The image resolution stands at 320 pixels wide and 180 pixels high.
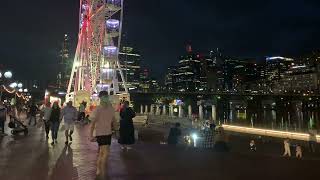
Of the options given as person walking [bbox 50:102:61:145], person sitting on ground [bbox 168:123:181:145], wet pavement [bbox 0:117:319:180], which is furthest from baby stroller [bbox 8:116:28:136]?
person sitting on ground [bbox 168:123:181:145]

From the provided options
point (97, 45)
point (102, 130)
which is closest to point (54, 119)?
point (102, 130)

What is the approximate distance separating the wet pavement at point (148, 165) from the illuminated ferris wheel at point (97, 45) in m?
47.7

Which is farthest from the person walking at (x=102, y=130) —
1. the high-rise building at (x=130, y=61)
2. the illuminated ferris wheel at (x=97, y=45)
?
the high-rise building at (x=130, y=61)

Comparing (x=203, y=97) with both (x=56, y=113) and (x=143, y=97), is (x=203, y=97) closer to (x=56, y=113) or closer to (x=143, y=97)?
(x=143, y=97)

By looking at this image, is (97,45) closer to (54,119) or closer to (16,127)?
(16,127)

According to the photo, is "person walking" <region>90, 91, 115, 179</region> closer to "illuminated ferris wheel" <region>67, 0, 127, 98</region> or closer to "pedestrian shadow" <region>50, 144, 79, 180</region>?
"pedestrian shadow" <region>50, 144, 79, 180</region>

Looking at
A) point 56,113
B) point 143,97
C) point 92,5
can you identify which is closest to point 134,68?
point 143,97

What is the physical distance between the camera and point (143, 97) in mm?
137875

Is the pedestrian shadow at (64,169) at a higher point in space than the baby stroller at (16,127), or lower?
lower

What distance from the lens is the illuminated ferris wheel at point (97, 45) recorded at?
6141 centimetres

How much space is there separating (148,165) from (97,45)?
55589 mm

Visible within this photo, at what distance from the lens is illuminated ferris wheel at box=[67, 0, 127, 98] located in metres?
61.4

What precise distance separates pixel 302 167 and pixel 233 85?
622 feet

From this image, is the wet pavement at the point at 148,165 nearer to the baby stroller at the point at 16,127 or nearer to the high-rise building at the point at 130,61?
Result: the baby stroller at the point at 16,127
